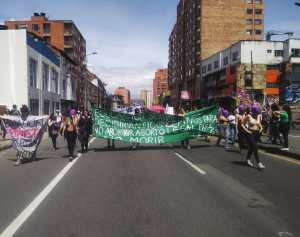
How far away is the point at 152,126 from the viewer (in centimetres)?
1927

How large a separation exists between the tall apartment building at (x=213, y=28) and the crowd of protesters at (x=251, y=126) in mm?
67103

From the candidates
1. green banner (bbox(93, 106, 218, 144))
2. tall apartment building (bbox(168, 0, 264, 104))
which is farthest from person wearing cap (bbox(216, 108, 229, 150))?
tall apartment building (bbox(168, 0, 264, 104))

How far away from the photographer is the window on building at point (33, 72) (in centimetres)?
4566

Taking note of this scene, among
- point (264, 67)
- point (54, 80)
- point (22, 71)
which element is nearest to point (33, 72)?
point (22, 71)

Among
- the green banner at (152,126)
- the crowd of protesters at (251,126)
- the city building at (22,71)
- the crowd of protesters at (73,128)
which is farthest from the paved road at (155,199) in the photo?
the city building at (22,71)

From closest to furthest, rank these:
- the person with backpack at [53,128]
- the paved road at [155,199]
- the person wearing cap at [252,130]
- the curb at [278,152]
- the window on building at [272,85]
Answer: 1. the paved road at [155,199]
2. the person wearing cap at [252,130]
3. the curb at [278,152]
4. the person with backpack at [53,128]
5. the window on building at [272,85]

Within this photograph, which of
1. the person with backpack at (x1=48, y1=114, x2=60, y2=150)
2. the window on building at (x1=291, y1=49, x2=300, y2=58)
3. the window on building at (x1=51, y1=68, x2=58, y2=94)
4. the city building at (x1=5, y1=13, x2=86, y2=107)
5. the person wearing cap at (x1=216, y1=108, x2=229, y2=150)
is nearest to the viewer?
the person wearing cap at (x1=216, y1=108, x2=229, y2=150)

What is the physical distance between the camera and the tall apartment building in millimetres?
89688

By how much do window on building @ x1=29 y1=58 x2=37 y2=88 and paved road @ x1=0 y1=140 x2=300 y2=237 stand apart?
3279 cm

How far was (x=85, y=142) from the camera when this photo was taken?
18.1 meters

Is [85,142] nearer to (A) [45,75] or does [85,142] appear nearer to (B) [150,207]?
(B) [150,207]

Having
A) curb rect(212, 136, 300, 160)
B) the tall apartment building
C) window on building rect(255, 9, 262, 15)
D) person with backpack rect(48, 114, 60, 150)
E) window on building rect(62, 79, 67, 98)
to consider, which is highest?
window on building rect(255, 9, 262, 15)

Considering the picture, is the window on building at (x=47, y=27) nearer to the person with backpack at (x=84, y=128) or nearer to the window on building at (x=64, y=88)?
the window on building at (x=64, y=88)

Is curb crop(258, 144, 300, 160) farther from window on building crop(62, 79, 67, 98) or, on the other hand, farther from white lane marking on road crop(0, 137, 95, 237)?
window on building crop(62, 79, 67, 98)
